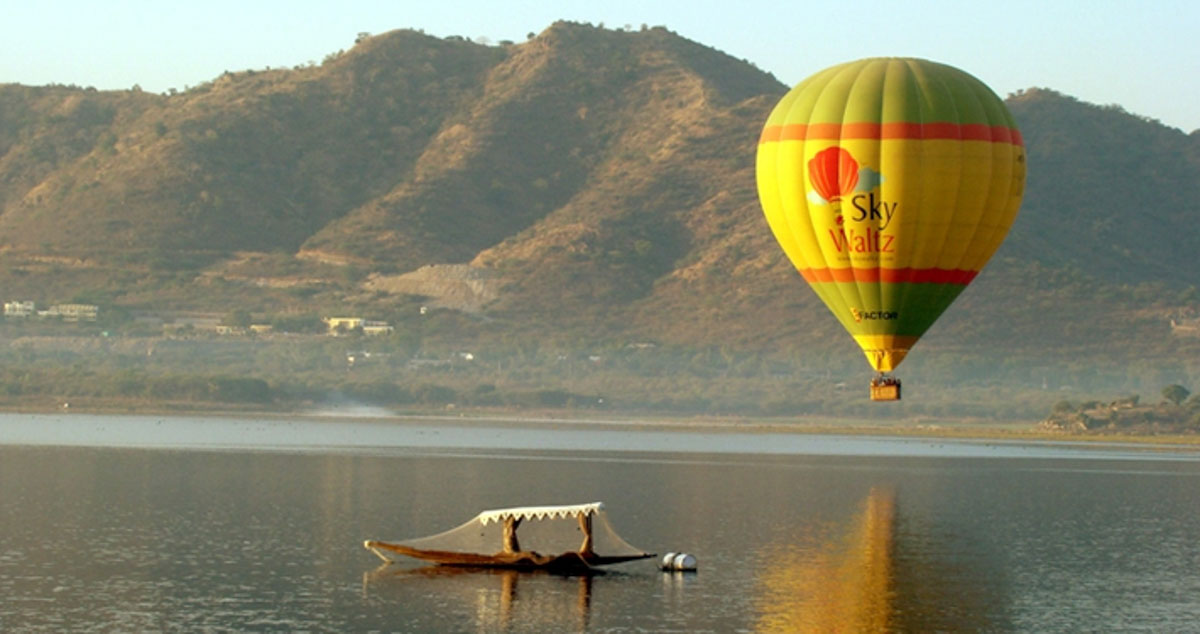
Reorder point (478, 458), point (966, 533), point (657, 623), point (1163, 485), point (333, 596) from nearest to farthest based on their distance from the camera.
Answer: point (657, 623) < point (333, 596) < point (966, 533) < point (1163, 485) < point (478, 458)

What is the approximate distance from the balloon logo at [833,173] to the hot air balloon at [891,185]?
41 millimetres

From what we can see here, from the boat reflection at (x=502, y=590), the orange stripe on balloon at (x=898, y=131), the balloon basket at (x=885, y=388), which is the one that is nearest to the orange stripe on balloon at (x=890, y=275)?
the orange stripe on balloon at (x=898, y=131)

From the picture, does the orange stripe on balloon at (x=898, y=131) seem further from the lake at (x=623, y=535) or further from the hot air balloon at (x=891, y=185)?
the lake at (x=623, y=535)

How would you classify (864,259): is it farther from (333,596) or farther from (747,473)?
(747,473)

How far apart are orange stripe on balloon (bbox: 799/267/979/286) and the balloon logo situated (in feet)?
10.6

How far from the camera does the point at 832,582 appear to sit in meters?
78.6

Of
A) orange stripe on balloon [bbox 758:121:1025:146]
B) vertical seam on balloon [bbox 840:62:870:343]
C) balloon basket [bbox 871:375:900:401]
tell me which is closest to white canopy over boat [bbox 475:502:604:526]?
balloon basket [bbox 871:375:900:401]

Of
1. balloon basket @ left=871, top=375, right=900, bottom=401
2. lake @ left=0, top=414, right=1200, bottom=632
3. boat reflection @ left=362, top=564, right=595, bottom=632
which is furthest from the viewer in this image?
balloon basket @ left=871, top=375, right=900, bottom=401

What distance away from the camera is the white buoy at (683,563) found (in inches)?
3083

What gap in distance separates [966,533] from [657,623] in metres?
42.3

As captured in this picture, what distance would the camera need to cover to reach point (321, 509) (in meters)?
108

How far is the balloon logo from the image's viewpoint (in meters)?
80.1

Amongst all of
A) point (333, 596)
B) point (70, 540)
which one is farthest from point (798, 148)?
point (70, 540)

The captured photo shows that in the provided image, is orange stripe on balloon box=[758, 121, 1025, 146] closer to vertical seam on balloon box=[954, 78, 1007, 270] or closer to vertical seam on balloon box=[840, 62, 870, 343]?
vertical seam on balloon box=[840, 62, 870, 343]
